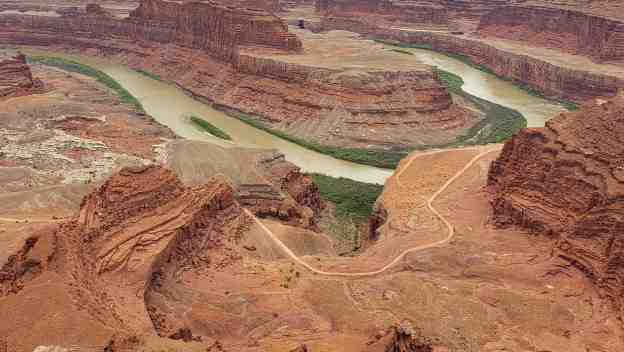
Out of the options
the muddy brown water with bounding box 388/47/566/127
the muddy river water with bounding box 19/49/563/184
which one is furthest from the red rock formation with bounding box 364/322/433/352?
the muddy brown water with bounding box 388/47/566/127

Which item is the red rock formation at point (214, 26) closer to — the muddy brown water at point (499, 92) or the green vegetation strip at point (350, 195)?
the muddy brown water at point (499, 92)

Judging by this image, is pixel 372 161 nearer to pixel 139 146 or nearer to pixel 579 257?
pixel 139 146

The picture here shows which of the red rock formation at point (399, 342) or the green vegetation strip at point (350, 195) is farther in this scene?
the green vegetation strip at point (350, 195)

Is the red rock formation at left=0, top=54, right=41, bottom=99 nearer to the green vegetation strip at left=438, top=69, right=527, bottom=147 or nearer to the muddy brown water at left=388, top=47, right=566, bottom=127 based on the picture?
the green vegetation strip at left=438, top=69, right=527, bottom=147

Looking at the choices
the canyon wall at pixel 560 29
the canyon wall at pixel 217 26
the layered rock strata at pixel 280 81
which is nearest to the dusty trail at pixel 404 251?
the layered rock strata at pixel 280 81

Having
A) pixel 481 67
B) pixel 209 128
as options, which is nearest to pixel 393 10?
pixel 481 67

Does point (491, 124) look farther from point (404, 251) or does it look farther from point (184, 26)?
point (184, 26)
